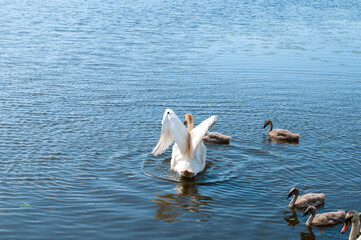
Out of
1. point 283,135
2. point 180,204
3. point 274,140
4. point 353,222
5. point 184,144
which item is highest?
point 184,144

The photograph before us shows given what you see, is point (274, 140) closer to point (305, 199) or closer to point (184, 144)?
point (184, 144)

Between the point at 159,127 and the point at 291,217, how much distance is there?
6396 mm

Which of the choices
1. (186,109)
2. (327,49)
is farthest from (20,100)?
(327,49)

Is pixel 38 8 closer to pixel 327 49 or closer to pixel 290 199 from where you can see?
pixel 327 49

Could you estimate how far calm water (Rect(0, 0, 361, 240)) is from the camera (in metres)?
11.5

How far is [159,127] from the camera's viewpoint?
1705 centimetres

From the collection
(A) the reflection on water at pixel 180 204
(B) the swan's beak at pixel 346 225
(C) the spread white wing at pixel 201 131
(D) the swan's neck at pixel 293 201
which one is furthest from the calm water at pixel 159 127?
(C) the spread white wing at pixel 201 131

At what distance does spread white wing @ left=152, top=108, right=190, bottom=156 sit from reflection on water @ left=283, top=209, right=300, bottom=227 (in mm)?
3398

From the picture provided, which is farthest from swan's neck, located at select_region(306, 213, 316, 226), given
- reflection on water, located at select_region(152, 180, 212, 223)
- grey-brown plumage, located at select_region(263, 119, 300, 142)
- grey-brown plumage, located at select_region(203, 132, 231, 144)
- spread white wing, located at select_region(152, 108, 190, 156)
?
grey-brown plumage, located at select_region(263, 119, 300, 142)

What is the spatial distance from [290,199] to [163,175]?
3.31 metres

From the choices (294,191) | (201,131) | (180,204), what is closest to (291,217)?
(294,191)

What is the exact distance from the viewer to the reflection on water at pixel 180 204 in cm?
1164

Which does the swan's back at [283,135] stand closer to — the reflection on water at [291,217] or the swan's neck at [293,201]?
the swan's neck at [293,201]

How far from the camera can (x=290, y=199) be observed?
1259 centimetres
